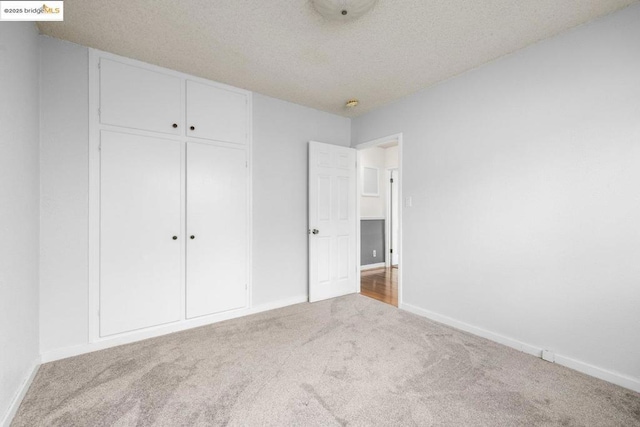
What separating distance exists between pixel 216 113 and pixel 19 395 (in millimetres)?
2673

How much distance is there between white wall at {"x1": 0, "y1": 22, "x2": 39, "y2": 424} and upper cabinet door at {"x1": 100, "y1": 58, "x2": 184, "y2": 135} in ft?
1.46

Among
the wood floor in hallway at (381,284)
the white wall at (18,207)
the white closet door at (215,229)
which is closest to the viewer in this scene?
the white wall at (18,207)

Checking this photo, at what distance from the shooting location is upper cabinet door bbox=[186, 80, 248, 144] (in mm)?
2854

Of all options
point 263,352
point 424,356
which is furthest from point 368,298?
point 263,352

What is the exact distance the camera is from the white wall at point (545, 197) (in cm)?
190

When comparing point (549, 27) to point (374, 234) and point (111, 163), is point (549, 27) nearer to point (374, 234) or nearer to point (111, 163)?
point (111, 163)

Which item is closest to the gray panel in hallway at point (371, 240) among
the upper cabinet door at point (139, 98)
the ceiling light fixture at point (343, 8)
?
the upper cabinet door at point (139, 98)

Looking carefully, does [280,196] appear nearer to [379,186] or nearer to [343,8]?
[343,8]

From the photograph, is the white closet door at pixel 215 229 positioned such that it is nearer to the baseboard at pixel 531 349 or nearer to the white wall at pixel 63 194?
the white wall at pixel 63 194

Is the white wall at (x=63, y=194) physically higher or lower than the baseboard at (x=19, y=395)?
higher

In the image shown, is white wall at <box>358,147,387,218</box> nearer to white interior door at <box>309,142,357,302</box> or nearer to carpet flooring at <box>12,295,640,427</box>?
white interior door at <box>309,142,357,302</box>

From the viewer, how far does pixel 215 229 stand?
2.99 metres

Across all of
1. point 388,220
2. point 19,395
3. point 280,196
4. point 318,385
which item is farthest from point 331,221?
point 19,395

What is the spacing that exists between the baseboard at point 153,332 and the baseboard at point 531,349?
1.71m
